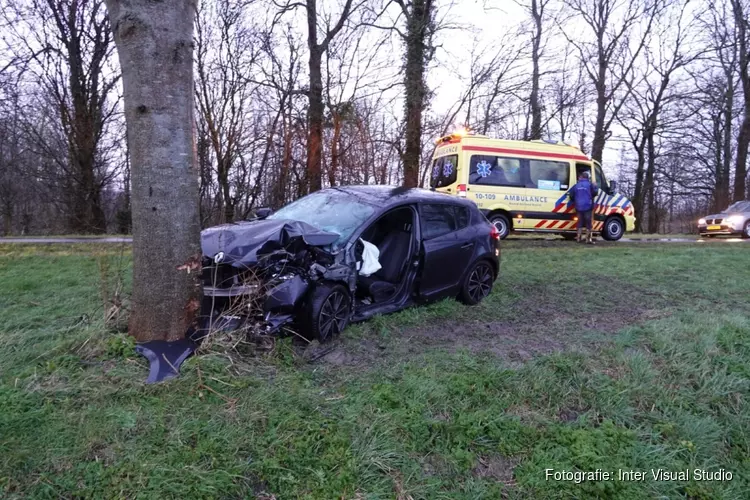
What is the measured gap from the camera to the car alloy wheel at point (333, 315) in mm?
4185

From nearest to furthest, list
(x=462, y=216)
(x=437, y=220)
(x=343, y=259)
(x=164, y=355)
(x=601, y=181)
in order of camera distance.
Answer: (x=164, y=355) < (x=343, y=259) < (x=437, y=220) < (x=462, y=216) < (x=601, y=181)

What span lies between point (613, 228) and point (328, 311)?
13000mm

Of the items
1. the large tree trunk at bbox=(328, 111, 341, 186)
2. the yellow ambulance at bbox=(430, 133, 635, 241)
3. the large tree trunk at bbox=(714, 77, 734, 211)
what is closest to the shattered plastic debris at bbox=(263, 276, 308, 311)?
the yellow ambulance at bbox=(430, 133, 635, 241)

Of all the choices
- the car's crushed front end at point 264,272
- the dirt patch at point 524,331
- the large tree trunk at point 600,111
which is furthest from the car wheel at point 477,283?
the large tree trunk at point 600,111

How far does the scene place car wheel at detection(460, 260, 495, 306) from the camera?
19.7 ft

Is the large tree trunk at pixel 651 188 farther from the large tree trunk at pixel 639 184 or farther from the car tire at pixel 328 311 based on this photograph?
the car tire at pixel 328 311

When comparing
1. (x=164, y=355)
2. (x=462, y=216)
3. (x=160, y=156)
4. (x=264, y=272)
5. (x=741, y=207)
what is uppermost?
(x=741, y=207)

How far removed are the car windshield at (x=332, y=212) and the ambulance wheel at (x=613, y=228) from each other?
1152cm

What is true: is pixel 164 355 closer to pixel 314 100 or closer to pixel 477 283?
pixel 477 283

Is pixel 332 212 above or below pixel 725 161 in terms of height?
below

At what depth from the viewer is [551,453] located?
112 inches

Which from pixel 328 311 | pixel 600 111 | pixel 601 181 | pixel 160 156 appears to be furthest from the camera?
pixel 600 111

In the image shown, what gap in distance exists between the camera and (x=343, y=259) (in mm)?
4539

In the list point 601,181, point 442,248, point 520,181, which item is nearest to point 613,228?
point 601,181
